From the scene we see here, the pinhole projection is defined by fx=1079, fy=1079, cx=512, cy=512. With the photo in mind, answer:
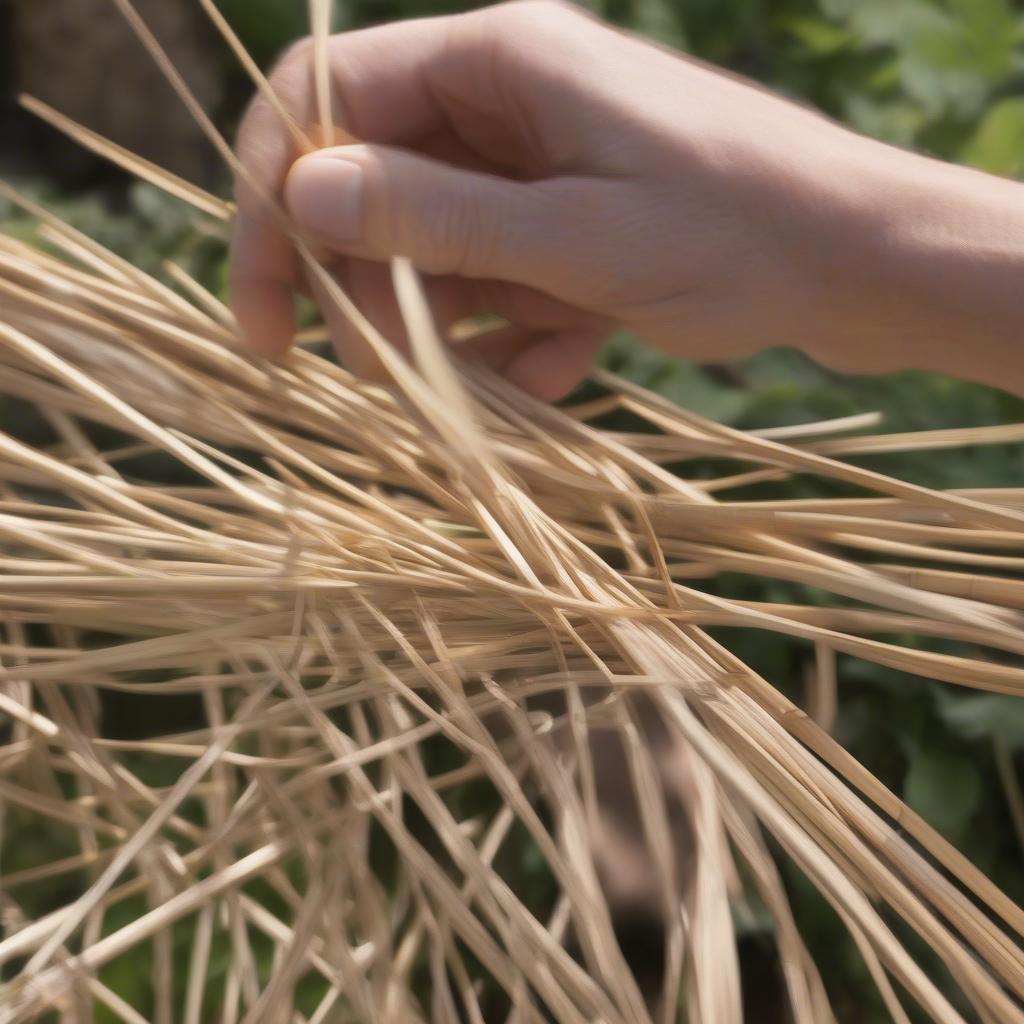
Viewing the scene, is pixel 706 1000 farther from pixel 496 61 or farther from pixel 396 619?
pixel 496 61

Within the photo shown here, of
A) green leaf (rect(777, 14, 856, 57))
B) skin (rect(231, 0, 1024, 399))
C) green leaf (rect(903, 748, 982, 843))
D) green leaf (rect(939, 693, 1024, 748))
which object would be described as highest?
green leaf (rect(777, 14, 856, 57))

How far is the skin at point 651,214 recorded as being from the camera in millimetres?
485

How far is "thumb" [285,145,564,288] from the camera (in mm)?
465

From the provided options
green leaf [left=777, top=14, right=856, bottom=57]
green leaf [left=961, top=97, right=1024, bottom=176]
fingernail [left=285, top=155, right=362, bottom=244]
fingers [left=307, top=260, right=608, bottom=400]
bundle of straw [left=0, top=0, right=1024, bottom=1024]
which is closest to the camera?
bundle of straw [left=0, top=0, right=1024, bottom=1024]

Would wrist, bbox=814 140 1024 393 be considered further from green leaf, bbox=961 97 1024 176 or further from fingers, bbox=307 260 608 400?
green leaf, bbox=961 97 1024 176

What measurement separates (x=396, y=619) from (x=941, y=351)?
31 centimetres

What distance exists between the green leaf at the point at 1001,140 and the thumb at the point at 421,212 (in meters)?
0.55

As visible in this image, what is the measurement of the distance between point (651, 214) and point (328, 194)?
0.49 ft

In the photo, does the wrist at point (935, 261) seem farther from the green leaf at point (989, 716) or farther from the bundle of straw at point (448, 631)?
the green leaf at point (989, 716)

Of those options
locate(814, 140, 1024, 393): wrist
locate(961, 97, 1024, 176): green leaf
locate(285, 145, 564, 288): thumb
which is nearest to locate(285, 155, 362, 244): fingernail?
locate(285, 145, 564, 288): thumb

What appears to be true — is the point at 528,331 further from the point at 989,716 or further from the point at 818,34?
the point at 818,34

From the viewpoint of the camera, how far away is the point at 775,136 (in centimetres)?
51

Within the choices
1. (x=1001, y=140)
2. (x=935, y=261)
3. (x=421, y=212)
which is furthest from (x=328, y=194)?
(x=1001, y=140)

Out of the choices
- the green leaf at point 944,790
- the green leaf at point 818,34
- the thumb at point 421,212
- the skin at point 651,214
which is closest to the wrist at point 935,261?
the skin at point 651,214
